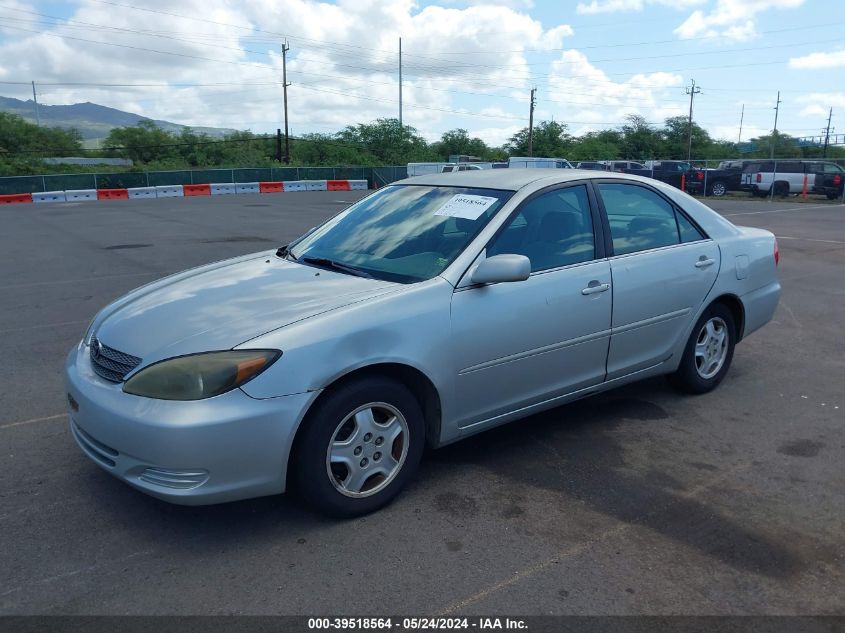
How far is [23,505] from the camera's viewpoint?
3.52m

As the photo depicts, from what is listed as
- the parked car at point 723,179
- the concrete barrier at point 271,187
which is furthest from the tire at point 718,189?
the concrete barrier at point 271,187

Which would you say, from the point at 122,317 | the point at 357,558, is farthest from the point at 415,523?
the point at 122,317

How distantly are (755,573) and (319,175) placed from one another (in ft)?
133

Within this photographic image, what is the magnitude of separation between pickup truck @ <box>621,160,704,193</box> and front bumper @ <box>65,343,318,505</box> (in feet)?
102

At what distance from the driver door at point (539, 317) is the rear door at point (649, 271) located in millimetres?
141

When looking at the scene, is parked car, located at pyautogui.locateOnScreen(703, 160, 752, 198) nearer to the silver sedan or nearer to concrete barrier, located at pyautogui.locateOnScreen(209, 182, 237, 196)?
concrete barrier, located at pyautogui.locateOnScreen(209, 182, 237, 196)

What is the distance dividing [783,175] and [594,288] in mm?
28822

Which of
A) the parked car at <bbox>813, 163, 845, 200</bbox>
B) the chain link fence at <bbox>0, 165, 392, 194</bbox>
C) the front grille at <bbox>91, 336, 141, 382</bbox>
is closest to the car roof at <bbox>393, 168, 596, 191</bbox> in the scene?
the front grille at <bbox>91, 336, 141, 382</bbox>

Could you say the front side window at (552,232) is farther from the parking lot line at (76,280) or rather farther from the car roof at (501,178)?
the parking lot line at (76,280)

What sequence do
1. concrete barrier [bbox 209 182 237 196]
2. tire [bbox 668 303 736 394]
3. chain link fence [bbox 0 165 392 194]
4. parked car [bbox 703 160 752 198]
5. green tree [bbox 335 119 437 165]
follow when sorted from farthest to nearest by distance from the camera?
green tree [bbox 335 119 437 165], concrete barrier [bbox 209 182 237 196], chain link fence [bbox 0 165 392 194], parked car [bbox 703 160 752 198], tire [bbox 668 303 736 394]

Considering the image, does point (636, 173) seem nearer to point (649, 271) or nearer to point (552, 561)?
point (649, 271)

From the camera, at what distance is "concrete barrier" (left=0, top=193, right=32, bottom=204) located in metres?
29.0

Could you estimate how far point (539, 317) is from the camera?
12.8ft

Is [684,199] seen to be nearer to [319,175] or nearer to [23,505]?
[23,505]
